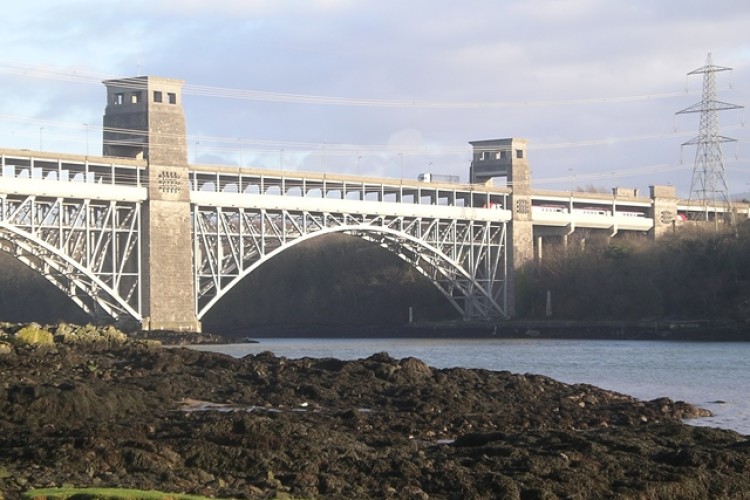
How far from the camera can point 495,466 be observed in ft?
70.3

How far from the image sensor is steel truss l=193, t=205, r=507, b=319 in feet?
237

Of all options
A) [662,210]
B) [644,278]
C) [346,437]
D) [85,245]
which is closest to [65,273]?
[85,245]

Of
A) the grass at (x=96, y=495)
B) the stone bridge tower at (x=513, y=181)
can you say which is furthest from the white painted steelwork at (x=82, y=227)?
the grass at (x=96, y=495)

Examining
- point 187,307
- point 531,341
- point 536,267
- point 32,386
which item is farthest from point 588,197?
point 32,386

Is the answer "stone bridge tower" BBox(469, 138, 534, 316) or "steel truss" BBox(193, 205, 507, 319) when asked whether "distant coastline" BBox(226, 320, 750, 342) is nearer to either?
"steel truss" BBox(193, 205, 507, 319)

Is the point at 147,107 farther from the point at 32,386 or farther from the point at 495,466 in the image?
the point at 495,466

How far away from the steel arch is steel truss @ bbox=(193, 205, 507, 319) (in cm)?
470

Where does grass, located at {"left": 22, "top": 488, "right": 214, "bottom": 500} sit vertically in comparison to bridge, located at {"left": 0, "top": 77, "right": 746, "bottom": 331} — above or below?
below

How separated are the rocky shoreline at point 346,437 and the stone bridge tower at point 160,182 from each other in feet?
98.0

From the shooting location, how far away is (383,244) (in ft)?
280

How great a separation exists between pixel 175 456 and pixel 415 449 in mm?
4482

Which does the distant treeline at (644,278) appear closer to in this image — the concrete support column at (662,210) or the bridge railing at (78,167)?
the concrete support column at (662,210)

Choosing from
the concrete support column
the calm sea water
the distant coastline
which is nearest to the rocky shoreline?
the calm sea water

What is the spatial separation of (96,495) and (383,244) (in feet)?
226
